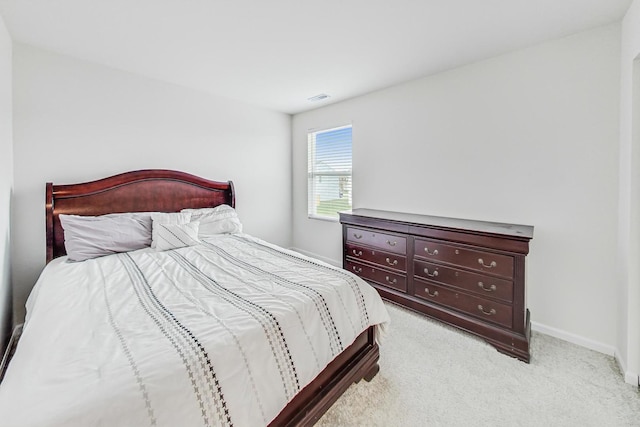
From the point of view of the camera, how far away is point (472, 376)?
72.4 inches

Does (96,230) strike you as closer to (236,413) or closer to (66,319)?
(66,319)

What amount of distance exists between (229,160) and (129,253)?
177 cm

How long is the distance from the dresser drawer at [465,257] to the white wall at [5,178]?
322 cm

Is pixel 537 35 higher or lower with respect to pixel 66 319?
higher

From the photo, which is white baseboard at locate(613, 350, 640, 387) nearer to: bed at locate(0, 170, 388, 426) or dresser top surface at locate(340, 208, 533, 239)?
dresser top surface at locate(340, 208, 533, 239)

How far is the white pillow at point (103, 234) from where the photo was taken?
7.42 feet

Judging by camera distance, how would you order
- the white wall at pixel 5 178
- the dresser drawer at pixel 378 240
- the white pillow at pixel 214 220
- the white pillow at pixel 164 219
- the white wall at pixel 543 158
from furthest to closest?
the white pillow at pixel 214 220 < the dresser drawer at pixel 378 240 < the white pillow at pixel 164 219 < the white wall at pixel 543 158 < the white wall at pixel 5 178

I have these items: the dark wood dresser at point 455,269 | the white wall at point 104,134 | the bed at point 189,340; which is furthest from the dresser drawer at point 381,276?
the white wall at point 104,134

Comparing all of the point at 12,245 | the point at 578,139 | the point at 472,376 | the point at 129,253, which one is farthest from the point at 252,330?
the point at 578,139

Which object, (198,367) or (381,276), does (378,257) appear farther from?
(198,367)

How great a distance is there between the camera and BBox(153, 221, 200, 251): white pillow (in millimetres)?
2523

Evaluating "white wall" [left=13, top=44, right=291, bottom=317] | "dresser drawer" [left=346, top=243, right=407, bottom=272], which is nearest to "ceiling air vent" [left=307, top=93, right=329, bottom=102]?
"white wall" [left=13, top=44, right=291, bottom=317]

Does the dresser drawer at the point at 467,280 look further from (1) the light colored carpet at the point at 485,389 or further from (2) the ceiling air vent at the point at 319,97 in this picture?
(2) the ceiling air vent at the point at 319,97

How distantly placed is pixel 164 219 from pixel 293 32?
206 cm
